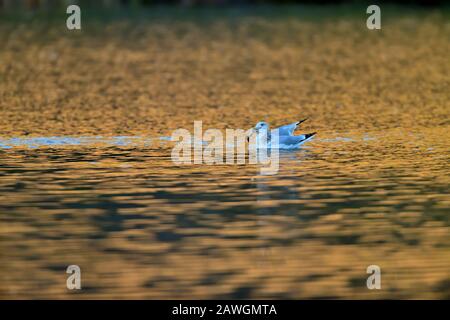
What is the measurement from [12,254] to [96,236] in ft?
3.10

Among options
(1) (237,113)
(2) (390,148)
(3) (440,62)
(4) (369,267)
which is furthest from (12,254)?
(3) (440,62)

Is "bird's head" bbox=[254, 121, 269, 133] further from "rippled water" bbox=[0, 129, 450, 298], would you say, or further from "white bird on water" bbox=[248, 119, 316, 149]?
"rippled water" bbox=[0, 129, 450, 298]

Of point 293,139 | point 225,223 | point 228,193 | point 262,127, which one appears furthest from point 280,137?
point 225,223

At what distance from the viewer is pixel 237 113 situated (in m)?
20.7

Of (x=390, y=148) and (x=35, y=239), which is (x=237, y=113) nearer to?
(x=390, y=148)

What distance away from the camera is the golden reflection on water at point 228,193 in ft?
34.7

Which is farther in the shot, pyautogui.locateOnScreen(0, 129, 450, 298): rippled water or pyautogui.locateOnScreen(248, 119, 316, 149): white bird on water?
pyautogui.locateOnScreen(248, 119, 316, 149): white bird on water

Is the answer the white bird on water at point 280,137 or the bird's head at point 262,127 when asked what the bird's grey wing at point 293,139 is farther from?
the bird's head at point 262,127

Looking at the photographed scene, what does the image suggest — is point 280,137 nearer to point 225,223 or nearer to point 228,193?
point 228,193

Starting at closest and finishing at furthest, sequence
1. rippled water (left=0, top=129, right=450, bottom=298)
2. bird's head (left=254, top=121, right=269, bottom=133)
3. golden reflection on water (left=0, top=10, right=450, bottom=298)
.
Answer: rippled water (left=0, top=129, right=450, bottom=298) → golden reflection on water (left=0, top=10, right=450, bottom=298) → bird's head (left=254, top=121, right=269, bottom=133)

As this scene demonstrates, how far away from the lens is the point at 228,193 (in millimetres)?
13820

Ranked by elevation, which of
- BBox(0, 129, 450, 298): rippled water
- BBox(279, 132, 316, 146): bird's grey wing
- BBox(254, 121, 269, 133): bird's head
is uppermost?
BBox(254, 121, 269, 133): bird's head

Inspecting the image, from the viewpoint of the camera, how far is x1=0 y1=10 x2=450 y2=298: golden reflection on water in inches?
417

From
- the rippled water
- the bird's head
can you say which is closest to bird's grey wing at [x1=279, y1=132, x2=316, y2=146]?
the rippled water
